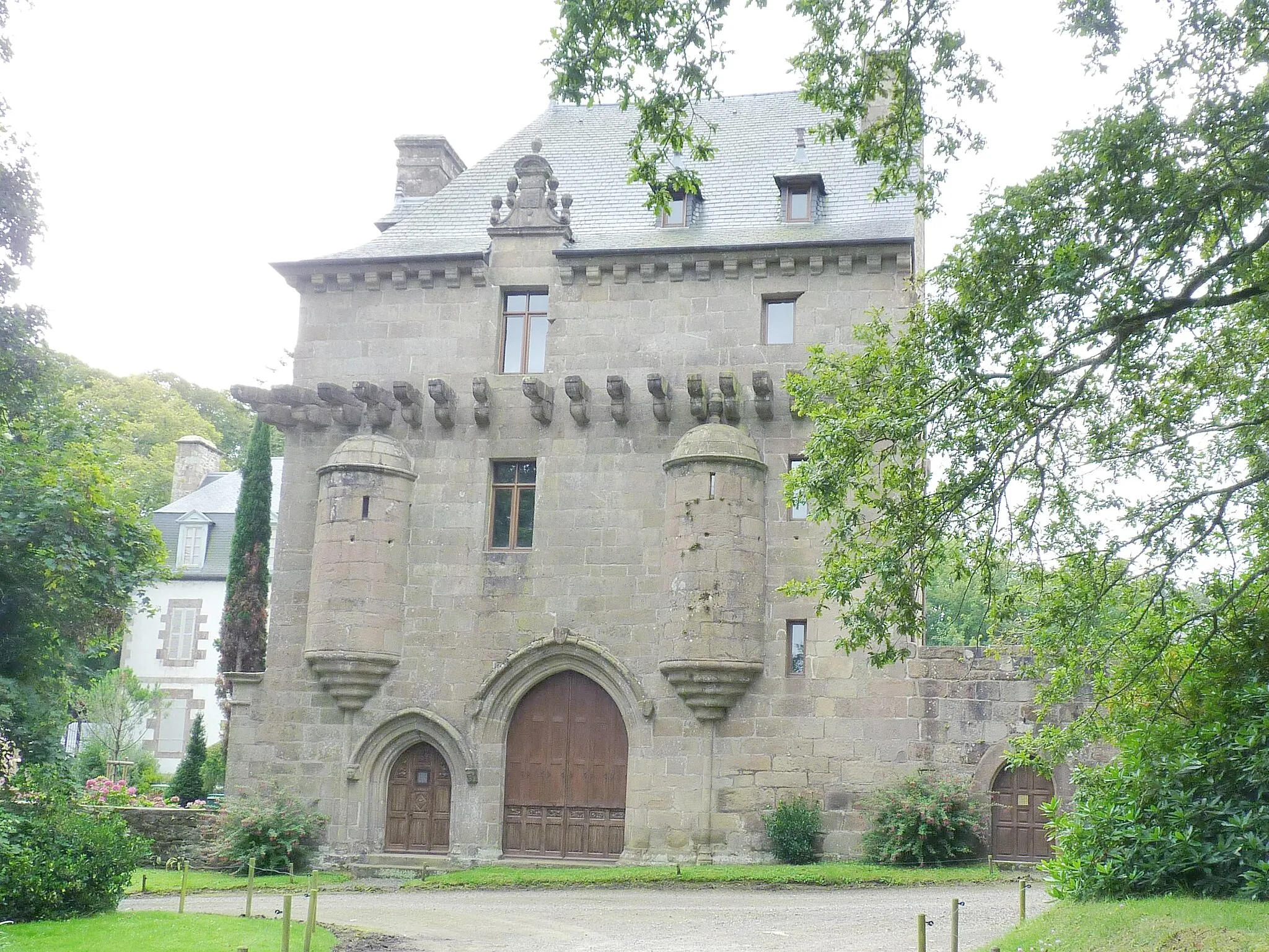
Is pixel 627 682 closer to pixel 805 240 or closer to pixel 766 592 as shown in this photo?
pixel 766 592

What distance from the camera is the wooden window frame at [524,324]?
74.1ft

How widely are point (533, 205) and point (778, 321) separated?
4.84 metres

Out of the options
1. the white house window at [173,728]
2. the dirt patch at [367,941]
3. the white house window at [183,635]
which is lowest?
the dirt patch at [367,941]

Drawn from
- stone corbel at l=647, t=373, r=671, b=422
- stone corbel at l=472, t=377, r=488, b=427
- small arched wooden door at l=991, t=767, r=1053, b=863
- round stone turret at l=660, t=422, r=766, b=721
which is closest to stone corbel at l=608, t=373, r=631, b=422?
stone corbel at l=647, t=373, r=671, b=422

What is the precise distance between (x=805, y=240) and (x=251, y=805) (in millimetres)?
12787

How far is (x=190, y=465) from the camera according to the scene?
44.0 meters

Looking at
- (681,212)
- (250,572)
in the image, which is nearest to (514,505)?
(681,212)

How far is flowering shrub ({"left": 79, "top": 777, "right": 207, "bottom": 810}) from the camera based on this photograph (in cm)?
2214

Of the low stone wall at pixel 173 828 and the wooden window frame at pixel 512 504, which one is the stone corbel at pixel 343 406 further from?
the low stone wall at pixel 173 828

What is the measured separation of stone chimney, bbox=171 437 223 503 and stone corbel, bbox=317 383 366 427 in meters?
23.0

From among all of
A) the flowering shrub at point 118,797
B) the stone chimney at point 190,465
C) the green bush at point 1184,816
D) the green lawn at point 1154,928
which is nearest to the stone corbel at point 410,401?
the flowering shrub at point 118,797

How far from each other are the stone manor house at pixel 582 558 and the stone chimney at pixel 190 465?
22563 millimetres

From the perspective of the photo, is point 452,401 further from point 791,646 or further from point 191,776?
point 191,776

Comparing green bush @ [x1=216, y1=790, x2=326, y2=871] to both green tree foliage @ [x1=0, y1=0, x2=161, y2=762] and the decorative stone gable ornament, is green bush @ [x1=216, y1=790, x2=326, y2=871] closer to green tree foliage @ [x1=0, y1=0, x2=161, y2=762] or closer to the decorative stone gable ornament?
green tree foliage @ [x1=0, y1=0, x2=161, y2=762]
